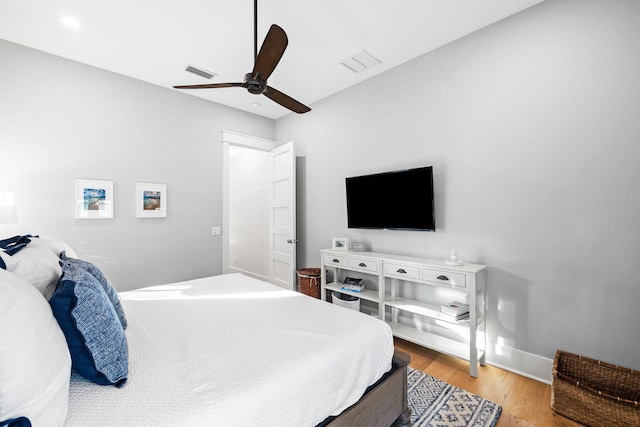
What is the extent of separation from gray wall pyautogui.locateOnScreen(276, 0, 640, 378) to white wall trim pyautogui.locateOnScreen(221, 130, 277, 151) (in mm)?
2139

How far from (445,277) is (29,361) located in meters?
2.46

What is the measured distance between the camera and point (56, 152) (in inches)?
113

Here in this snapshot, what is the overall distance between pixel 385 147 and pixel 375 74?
83 cm

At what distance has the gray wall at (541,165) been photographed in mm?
1972

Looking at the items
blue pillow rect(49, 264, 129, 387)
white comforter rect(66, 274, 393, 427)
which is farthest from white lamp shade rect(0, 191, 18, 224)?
blue pillow rect(49, 264, 129, 387)

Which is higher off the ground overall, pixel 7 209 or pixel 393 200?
pixel 393 200

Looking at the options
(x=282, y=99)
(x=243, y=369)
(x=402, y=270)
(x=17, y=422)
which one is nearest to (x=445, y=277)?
(x=402, y=270)

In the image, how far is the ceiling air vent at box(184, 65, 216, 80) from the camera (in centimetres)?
311

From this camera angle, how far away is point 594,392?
5.72 feet

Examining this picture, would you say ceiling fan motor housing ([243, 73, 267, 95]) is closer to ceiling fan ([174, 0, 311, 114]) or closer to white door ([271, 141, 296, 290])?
ceiling fan ([174, 0, 311, 114])

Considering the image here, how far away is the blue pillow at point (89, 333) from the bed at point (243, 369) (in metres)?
0.05

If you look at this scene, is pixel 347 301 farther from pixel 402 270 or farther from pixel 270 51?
pixel 270 51

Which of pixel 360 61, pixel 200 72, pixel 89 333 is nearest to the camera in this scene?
pixel 89 333

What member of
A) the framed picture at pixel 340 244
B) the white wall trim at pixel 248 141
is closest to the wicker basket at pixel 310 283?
the framed picture at pixel 340 244
